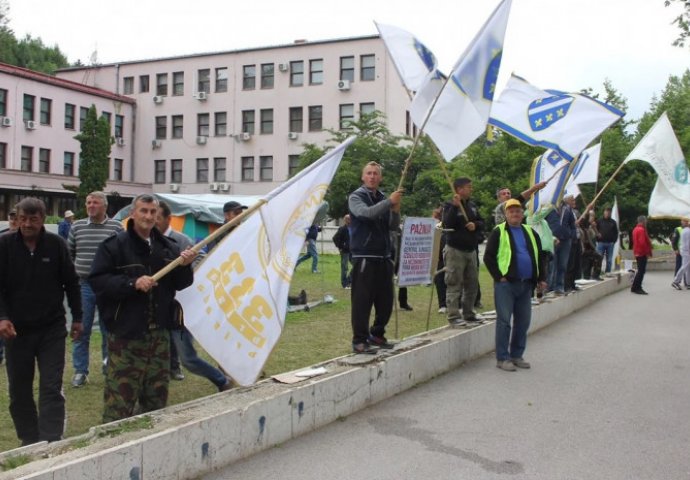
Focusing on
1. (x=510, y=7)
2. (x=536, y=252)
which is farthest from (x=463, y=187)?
(x=510, y=7)

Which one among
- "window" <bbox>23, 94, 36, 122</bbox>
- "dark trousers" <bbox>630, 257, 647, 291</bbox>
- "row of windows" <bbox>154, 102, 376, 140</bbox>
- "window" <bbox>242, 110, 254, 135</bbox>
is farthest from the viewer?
"window" <bbox>242, 110, 254, 135</bbox>

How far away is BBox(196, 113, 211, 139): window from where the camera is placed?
52.4 metres

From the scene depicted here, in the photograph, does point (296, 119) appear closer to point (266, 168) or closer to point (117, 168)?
point (266, 168)

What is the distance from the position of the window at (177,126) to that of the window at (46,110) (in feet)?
32.1

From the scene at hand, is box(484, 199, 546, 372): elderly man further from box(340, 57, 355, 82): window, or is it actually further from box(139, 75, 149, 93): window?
box(139, 75, 149, 93): window

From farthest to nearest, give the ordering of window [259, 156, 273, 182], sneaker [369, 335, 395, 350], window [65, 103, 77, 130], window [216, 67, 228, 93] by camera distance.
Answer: window [216, 67, 228, 93] → window [259, 156, 273, 182] → window [65, 103, 77, 130] → sneaker [369, 335, 395, 350]

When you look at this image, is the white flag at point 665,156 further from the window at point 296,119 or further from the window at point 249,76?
the window at point 249,76

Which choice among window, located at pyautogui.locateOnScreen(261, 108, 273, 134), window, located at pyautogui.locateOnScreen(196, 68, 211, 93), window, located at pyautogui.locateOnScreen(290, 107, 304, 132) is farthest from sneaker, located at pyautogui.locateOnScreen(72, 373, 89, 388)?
window, located at pyautogui.locateOnScreen(196, 68, 211, 93)

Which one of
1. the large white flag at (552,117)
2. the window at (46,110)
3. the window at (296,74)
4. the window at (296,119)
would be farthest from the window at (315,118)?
the large white flag at (552,117)

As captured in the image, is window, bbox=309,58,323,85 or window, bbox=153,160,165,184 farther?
window, bbox=153,160,165,184

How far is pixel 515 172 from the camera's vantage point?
25969 millimetres

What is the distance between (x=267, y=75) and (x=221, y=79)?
3.73 m

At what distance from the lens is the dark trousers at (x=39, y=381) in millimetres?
4625

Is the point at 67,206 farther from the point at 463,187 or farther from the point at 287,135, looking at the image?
the point at 463,187
